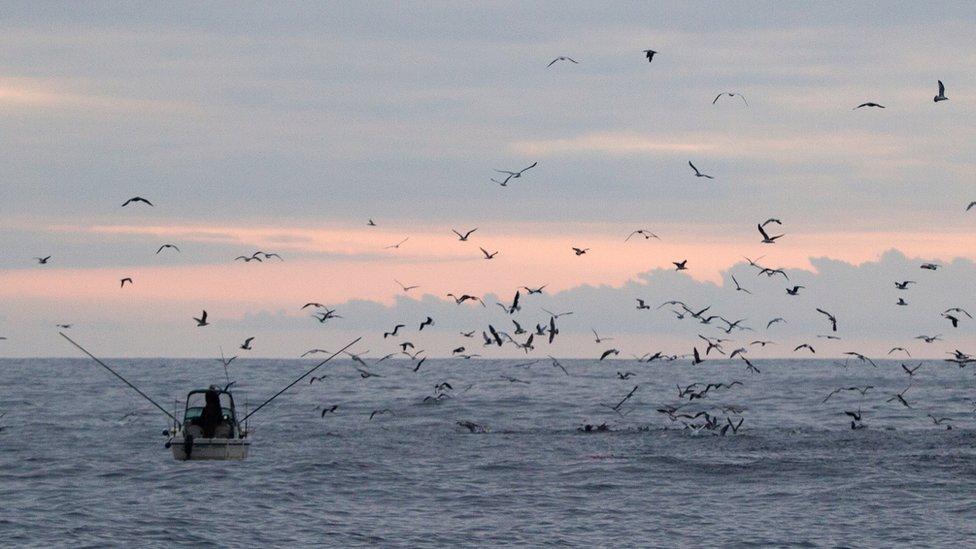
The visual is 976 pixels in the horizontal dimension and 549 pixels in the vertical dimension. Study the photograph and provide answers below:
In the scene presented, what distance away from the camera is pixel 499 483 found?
4462 cm

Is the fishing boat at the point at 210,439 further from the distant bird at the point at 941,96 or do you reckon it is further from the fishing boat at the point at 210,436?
the distant bird at the point at 941,96

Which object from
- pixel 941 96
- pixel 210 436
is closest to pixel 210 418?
pixel 210 436

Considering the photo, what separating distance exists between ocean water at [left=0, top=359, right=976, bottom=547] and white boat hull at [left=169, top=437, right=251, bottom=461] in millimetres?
803

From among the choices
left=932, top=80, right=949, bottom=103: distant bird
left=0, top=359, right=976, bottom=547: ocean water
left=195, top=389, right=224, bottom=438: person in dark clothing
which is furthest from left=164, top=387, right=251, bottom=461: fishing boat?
left=932, top=80, right=949, bottom=103: distant bird

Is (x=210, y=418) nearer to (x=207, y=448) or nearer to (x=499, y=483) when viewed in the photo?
(x=207, y=448)

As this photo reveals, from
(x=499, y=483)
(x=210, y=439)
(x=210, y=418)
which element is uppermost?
(x=210, y=418)

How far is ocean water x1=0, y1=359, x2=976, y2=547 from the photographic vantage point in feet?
117

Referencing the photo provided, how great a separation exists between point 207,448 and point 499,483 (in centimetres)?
1003

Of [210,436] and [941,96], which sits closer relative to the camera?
[941,96]

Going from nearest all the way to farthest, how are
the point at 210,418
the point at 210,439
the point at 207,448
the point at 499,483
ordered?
the point at 499,483 → the point at 210,439 → the point at 207,448 → the point at 210,418

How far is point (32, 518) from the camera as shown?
37.9 metres

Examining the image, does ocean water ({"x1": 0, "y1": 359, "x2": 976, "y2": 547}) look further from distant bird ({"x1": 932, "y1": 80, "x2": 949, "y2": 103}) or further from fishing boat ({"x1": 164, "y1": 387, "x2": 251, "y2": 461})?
distant bird ({"x1": 932, "y1": 80, "x2": 949, "y2": 103})

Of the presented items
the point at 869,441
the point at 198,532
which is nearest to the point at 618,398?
the point at 869,441

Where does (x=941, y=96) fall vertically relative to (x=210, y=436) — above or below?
above
